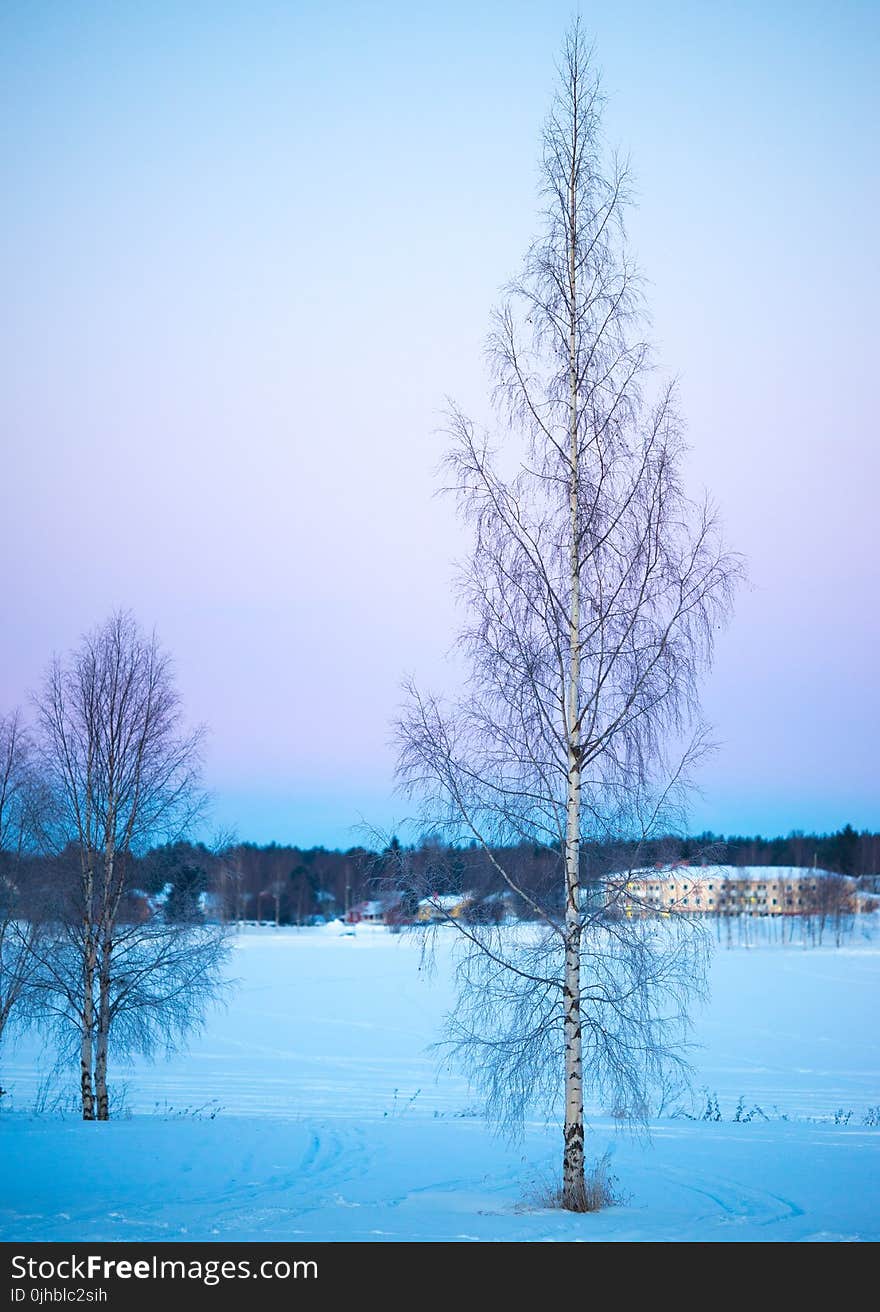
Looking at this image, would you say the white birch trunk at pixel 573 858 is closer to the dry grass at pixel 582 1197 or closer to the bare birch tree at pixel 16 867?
the dry grass at pixel 582 1197

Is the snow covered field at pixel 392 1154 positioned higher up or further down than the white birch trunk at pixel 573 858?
further down

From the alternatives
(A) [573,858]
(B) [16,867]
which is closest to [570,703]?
(A) [573,858]

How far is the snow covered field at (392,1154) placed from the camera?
361 inches

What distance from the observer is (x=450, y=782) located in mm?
10797

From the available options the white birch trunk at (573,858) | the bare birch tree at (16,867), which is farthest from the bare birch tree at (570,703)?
the bare birch tree at (16,867)

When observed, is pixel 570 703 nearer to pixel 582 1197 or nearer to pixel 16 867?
pixel 582 1197

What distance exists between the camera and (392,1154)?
537 inches

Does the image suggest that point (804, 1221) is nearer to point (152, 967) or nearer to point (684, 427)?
point (684, 427)

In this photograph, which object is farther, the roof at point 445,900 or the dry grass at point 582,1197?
the roof at point 445,900

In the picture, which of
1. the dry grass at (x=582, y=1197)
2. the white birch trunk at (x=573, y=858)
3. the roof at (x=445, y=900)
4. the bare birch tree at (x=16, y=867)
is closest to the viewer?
the dry grass at (x=582, y=1197)

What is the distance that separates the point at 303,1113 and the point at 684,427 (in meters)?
14.3

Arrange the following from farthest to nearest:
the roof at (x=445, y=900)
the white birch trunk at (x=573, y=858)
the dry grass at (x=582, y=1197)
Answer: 1. the roof at (x=445, y=900)
2. the white birch trunk at (x=573, y=858)
3. the dry grass at (x=582, y=1197)

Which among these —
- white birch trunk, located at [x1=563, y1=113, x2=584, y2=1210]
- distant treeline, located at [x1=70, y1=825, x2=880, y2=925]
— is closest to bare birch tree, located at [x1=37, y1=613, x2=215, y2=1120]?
distant treeline, located at [x1=70, y1=825, x2=880, y2=925]
